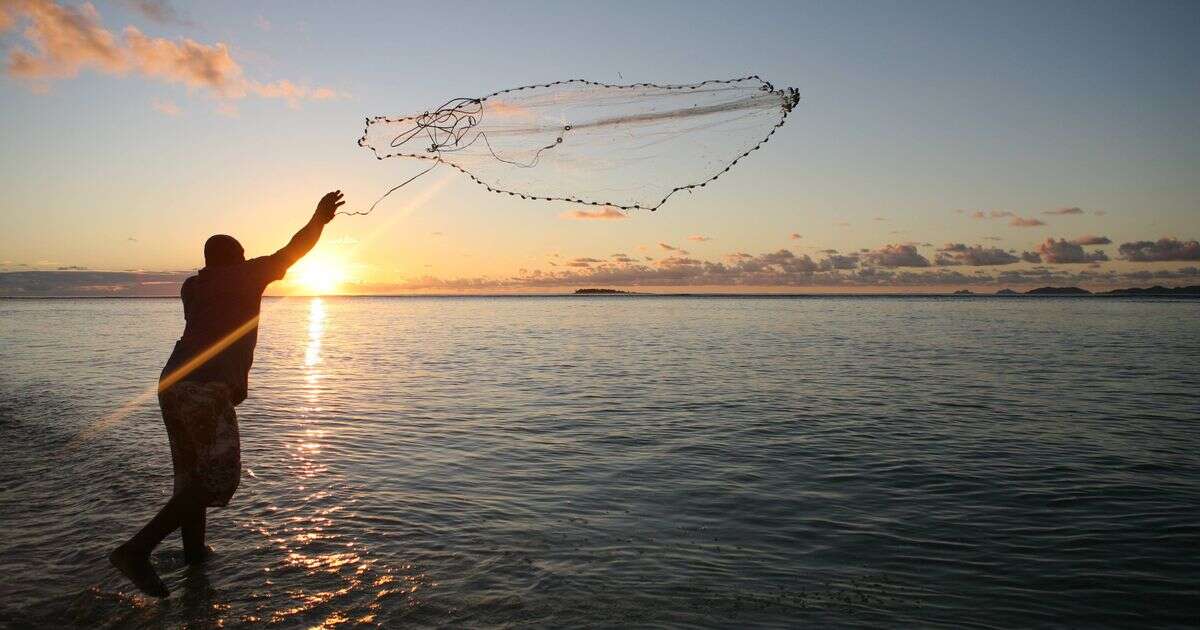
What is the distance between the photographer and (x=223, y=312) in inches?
248

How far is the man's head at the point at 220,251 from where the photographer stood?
646 centimetres

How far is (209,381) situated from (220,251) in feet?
3.67

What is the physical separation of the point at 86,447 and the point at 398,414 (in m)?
5.85

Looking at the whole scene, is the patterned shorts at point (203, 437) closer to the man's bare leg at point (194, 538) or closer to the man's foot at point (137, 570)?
the man's bare leg at point (194, 538)

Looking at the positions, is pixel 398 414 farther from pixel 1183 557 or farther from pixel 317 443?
pixel 1183 557

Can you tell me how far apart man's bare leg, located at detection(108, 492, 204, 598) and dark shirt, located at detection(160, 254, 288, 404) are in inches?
38.8

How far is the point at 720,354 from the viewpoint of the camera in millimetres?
33781

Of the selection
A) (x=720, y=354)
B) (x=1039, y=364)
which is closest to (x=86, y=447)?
(x=720, y=354)

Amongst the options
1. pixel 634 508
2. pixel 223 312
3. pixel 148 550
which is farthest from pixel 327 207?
pixel 634 508

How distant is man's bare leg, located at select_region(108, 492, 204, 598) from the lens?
6023 millimetres

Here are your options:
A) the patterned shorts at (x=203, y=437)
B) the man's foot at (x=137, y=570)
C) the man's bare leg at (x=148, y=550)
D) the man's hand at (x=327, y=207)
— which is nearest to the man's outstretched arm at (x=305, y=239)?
the man's hand at (x=327, y=207)

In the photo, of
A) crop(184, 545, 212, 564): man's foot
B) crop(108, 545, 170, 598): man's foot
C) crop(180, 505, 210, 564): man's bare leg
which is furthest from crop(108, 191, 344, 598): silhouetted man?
crop(184, 545, 212, 564): man's foot

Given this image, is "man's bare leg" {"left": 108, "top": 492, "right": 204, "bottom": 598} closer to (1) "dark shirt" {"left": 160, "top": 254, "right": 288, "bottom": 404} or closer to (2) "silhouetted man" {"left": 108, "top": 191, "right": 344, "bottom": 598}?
(2) "silhouetted man" {"left": 108, "top": 191, "right": 344, "bottom": 598}

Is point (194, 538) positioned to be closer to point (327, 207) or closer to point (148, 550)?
point (148, 550)
